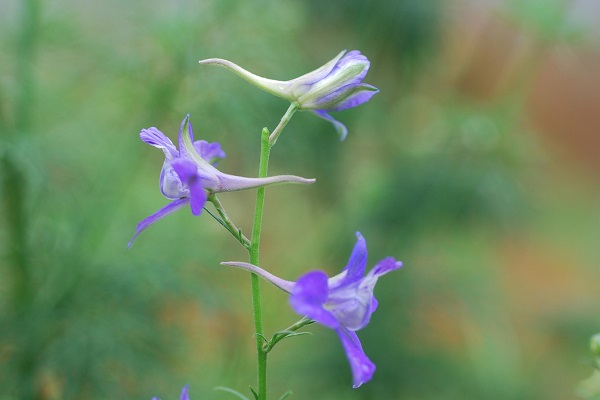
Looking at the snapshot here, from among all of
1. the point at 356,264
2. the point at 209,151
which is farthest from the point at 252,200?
the point at 356,264

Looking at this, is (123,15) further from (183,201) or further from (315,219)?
(183,201)

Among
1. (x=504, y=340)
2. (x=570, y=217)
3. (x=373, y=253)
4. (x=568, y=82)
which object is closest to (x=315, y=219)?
(x=373, y=253)

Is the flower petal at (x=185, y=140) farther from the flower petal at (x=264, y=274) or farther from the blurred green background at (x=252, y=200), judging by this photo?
the blurred green background at (x=252, y=200)

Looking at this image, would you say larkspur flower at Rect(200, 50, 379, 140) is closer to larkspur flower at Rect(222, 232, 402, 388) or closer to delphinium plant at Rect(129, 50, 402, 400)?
delphinium plant at Rect(129, 50, 402, 400)

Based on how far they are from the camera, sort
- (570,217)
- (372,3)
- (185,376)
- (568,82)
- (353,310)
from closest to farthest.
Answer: (353,310) → (185,376) → (372,3) → (570,217) → (568,82)

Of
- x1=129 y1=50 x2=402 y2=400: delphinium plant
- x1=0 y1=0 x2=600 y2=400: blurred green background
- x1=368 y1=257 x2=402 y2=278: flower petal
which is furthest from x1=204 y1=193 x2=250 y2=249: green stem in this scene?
x1=0 y1=0 x2=600 y2=400: blurred green background

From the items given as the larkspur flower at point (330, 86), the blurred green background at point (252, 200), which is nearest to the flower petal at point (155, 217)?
the larkspur flower at point (330, 86)
